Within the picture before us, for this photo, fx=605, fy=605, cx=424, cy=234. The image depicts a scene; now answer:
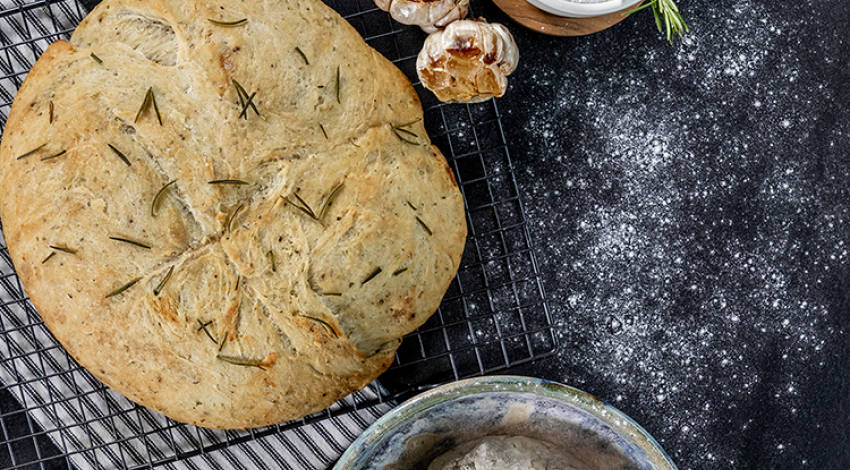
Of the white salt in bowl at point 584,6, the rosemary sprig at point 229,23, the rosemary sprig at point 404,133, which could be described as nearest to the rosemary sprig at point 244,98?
the rosemary sprig at point 229,23

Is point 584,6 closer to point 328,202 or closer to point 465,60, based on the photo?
point 465,60

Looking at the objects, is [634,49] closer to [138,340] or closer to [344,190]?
[344,190]

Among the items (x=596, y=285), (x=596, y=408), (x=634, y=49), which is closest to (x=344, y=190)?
(x=596, y=408)

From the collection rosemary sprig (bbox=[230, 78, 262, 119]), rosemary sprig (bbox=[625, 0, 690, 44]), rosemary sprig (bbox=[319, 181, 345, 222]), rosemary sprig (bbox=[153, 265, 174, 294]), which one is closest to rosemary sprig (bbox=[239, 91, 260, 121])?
rosemary sprig (bbox=[230, 78, 262, 119])

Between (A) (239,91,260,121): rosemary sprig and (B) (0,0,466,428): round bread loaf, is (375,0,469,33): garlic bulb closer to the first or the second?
(B) (0,0,466,428): round bread loaf

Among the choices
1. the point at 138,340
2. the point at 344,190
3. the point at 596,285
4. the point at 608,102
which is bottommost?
the point at 596,285

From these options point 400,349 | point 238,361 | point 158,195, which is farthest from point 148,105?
point 400,349
